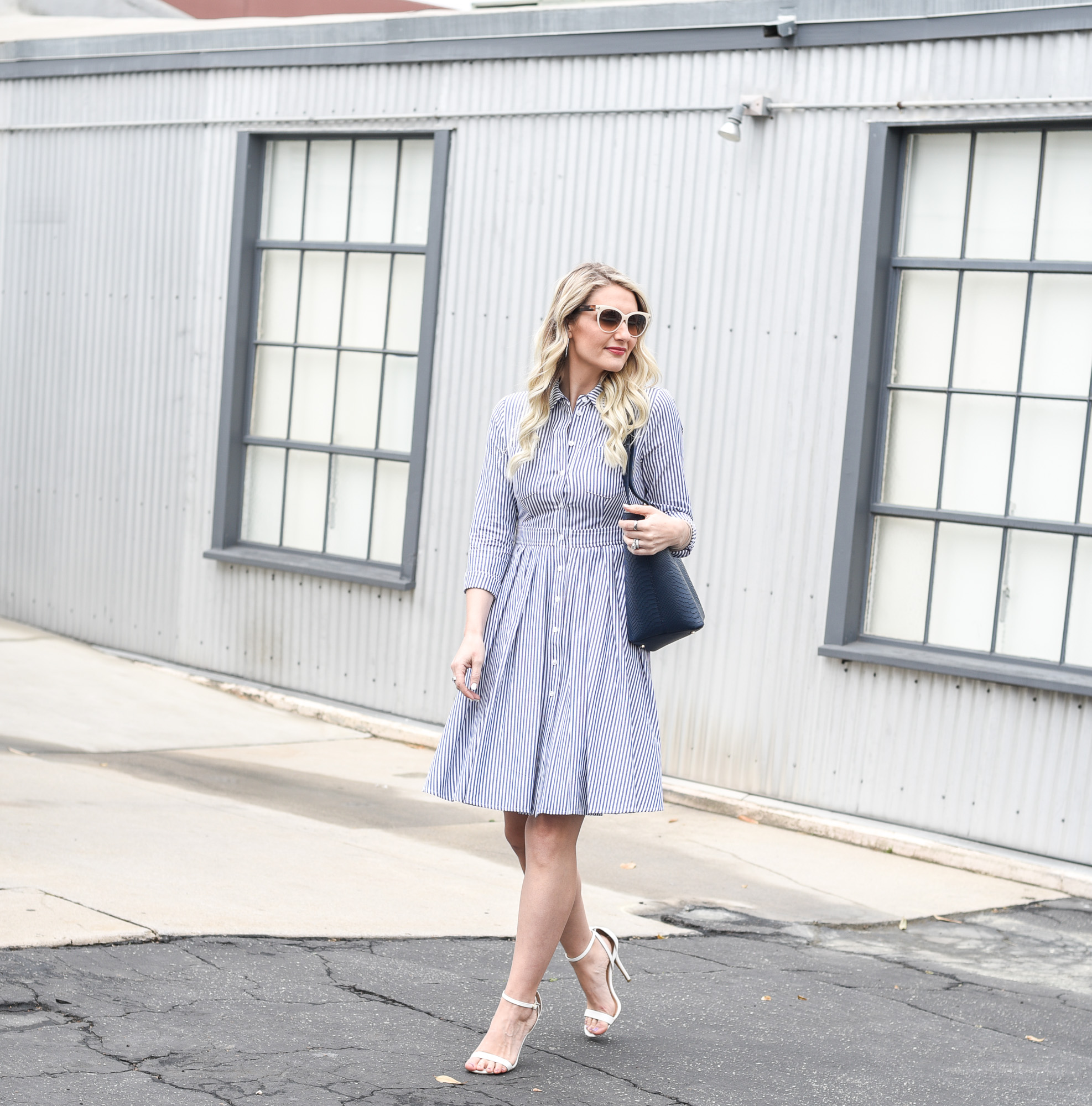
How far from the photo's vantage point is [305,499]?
1038 cm

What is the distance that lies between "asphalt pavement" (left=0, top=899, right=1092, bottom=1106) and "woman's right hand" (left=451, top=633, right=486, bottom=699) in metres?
0.94

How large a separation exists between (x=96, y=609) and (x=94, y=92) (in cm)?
344

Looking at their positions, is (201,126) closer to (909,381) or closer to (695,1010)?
(909,381)

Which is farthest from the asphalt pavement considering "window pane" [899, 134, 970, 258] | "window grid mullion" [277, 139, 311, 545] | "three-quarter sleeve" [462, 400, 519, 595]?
"window grid mullion" [277, 139, 311, 545]

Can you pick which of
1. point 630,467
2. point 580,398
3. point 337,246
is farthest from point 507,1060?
point 337,246

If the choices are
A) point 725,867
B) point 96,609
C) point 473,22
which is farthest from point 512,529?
point 96,609

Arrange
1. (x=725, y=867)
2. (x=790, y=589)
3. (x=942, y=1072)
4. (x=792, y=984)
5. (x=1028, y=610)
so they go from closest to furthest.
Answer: (x=942, y=1072) → (x=792, y=984) → (x=725, y=867) → (x=1028, y=610) → (x=790, y=589)

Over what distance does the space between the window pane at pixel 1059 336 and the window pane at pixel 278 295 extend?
15.4 ft

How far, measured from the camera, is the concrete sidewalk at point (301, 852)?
→ 5605mm

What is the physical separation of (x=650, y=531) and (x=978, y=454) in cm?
394

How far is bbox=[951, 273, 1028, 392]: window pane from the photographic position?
7.65 m

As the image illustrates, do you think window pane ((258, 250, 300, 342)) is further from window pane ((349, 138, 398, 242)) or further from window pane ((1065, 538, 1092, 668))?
window pane ((1065, 538, 1092, 668))

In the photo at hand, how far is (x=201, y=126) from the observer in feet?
34.7

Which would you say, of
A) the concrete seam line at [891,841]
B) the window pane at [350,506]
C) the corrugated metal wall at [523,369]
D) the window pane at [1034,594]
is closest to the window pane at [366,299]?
the corrugated metal wall at [523,369]
